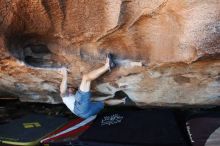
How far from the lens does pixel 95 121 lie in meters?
2.68

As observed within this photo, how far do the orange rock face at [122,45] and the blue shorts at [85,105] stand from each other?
10 cm

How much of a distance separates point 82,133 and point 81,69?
414 mm

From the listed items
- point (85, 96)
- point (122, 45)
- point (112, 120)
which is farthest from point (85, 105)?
point (122, 45)

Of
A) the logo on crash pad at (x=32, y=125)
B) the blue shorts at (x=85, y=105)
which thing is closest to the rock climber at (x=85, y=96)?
the blue shorts at (x=85, y=105)

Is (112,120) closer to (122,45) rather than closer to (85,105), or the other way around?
(85,105)

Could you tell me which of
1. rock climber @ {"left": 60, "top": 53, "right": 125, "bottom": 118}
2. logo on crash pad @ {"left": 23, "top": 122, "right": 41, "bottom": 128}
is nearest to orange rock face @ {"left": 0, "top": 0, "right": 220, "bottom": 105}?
rock climber @ {"left": 60, "top": 53, "right": 125, "bottom": 118}

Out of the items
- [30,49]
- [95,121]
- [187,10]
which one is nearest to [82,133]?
[95,121]

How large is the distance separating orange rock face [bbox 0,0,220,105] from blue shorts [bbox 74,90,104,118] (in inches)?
4.1

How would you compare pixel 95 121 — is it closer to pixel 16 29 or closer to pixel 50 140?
pixel 50 140

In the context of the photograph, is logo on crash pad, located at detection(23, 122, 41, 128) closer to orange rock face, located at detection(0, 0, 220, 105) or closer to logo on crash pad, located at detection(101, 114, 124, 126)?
orange rock face, located at detection(0, 0, 220, 105)

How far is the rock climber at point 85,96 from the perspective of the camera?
2.43 meters

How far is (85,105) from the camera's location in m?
2.55

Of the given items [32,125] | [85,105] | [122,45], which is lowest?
[32,125]

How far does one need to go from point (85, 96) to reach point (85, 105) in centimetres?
8
